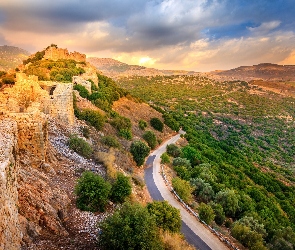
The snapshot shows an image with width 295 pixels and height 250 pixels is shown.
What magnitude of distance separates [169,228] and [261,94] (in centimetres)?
9920

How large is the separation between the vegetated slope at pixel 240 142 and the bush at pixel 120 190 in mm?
8880

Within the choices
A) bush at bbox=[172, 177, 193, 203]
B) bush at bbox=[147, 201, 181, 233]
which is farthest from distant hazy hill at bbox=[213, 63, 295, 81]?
bush at bbox=[147, 201, 181, 233]

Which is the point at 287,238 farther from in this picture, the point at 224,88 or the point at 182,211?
the point at 224,88

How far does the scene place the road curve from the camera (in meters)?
18.7

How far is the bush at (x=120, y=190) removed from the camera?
1683 centimetres

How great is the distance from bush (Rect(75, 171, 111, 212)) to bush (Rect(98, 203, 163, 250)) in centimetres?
232

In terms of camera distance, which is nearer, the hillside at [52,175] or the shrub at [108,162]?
the hillside at [52,175]

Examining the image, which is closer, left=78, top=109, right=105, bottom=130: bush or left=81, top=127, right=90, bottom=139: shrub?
left=81, top=127, right=90, bottom=139: shrub

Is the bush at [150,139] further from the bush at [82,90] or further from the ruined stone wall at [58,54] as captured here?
the ruined stone wall at [58,54]

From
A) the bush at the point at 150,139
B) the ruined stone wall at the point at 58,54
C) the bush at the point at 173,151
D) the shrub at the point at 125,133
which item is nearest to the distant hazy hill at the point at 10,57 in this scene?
the ruined stone wall at the point at 58,54

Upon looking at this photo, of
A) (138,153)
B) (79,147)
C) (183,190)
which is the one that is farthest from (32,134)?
(138,153)

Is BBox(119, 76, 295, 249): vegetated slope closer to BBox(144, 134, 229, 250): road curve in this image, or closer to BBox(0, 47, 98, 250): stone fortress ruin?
BBox(144, 134, 229, 250): road curve

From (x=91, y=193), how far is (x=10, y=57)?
77395mm

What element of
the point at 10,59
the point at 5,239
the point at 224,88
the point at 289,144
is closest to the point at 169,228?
the point at 5,239
